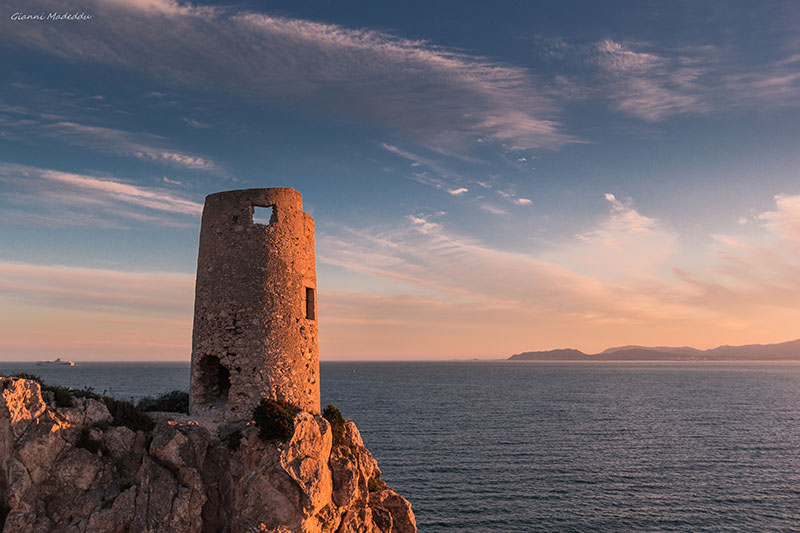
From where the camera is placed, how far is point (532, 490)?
152 ft

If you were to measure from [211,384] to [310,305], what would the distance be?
220 inches

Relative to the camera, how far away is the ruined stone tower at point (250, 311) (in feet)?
73.1

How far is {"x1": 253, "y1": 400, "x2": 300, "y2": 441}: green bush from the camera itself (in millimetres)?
20562

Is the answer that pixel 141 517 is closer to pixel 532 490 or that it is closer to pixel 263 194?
pixel 263 194

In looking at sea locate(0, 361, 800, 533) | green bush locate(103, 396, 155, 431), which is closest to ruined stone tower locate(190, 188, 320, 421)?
green bush locate(103, 396, 155, 431)

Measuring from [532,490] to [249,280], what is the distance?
3535 centimetres

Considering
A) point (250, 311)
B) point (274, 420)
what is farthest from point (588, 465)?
point (250, 311)

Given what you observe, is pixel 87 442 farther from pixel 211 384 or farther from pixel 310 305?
pixel 310 305

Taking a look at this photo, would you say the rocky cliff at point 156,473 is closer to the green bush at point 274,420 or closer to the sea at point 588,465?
the green bush at point 274,420

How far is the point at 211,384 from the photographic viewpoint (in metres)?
23.6

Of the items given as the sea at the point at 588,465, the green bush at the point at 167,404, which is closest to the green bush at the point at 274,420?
the green bush at the point at 167,404

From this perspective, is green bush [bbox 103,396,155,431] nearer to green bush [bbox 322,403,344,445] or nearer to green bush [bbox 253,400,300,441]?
green bush [bbox 253,400,300,441]

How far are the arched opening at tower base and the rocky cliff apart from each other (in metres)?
1.52

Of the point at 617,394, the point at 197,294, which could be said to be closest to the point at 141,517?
the point at 197,294
